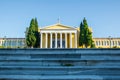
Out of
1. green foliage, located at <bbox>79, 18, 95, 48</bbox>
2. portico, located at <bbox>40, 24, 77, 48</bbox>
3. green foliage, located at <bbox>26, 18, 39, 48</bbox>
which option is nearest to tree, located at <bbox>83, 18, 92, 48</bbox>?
green foliage, located at <bbox>79, 18, 95, 48</bbox>

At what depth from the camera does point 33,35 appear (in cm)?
5328

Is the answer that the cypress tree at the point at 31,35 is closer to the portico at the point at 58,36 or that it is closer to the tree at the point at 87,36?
the portico at the point at 58,36

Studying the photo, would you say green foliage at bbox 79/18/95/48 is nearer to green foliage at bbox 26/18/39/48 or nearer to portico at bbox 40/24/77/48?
portico at bbox 40/24/77/48

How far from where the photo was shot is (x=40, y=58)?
8773 mm

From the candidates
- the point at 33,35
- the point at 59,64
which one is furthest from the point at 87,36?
the point at 59,64

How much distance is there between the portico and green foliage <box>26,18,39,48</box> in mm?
2405

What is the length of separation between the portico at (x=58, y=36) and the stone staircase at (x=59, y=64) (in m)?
48.2

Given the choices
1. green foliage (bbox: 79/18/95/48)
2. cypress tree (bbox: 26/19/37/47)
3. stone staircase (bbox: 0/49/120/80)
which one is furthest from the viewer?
cypress tree (bbox: 26/19/37/47)

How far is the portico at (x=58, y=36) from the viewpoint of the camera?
2259 inches

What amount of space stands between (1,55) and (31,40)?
43.1 metres

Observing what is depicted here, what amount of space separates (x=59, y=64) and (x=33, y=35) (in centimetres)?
4542

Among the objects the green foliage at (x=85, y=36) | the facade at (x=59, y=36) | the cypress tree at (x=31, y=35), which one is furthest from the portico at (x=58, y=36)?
the green foliage at (x=85, y=36)

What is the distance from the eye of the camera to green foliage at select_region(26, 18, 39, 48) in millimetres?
51956

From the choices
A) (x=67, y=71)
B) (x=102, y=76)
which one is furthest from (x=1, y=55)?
(x=102, y=76)
